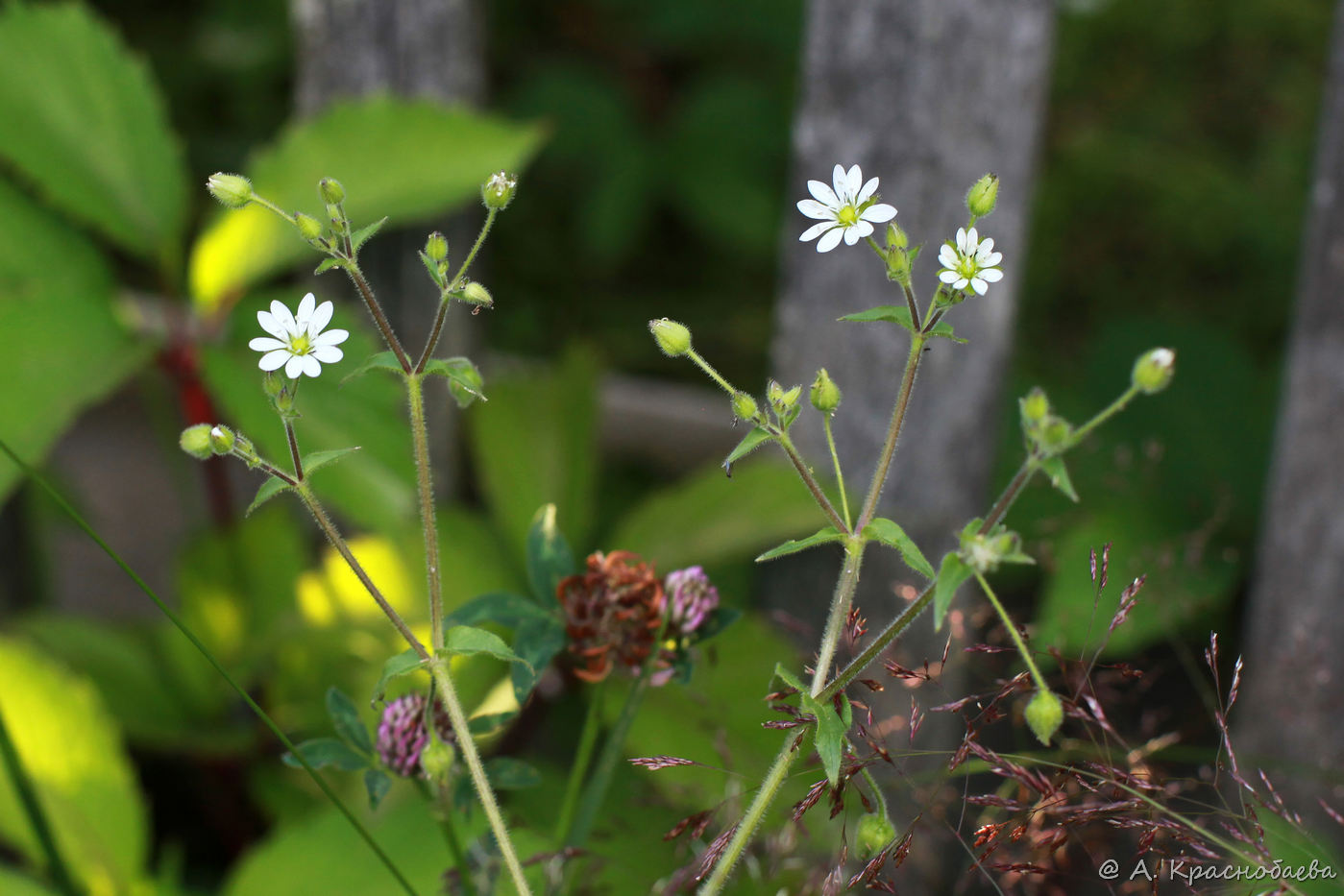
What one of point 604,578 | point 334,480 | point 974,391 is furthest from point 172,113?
point 604,578

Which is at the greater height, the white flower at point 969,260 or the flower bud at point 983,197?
the flower bud at point 983,197

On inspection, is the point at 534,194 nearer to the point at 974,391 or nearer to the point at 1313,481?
the point at 974,391

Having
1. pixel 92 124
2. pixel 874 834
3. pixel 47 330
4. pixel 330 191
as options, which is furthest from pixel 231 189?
pixel 92 124

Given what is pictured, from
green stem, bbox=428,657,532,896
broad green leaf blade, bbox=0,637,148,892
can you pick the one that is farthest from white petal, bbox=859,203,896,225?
broad green leaf blade, bbox=0,637,148,892

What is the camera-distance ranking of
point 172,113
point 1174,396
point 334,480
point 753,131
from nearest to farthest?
point 334,480
point 1174,396
point 753,131
point 172,113

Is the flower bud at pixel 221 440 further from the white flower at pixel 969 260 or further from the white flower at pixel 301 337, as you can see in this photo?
the white flower at pixel 969 260

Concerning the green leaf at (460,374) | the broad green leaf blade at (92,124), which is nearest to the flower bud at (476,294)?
the green leaf at (460,374)
